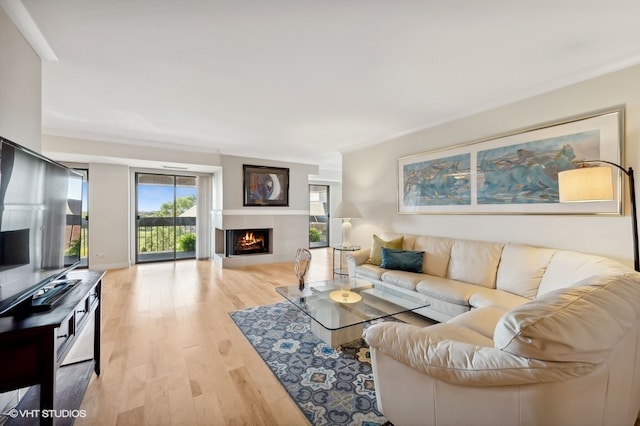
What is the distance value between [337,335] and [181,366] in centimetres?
128

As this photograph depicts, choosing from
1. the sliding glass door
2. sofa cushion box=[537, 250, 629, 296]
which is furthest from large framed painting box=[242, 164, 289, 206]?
sofa cushion box=[537, 250, 629, 296]

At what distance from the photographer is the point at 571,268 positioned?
2.21 meters

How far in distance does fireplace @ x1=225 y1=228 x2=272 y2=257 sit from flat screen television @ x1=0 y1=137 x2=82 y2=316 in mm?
3977

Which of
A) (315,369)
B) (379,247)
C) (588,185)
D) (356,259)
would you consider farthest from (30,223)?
(588,185)

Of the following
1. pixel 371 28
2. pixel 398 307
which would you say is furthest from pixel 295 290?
pixel 371 28

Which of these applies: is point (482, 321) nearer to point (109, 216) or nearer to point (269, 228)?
point (269, 228)

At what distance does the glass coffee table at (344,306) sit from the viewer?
7.11 ft

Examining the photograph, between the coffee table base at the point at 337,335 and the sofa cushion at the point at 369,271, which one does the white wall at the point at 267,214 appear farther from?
the coffee table base at the point at 337,335

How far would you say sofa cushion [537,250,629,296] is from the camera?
2.01 metres

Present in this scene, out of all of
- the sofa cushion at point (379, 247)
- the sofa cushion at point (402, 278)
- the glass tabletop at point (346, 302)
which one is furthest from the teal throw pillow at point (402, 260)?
the glass tabletop at point (346, 302)

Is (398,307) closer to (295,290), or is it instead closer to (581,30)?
(295,290)

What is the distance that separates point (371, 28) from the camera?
72.2 inches

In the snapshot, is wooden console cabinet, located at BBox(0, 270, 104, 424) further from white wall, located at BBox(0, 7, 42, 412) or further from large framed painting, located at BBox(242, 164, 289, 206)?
large framed painting, located at BBox(242, 164, 289, 206)

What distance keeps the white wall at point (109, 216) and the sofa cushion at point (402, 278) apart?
539cm
